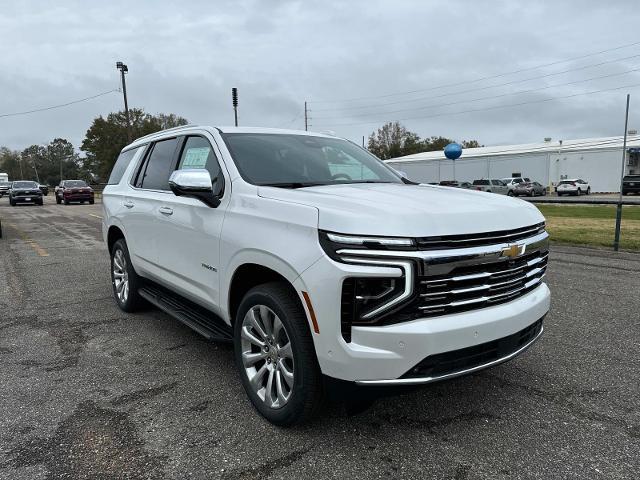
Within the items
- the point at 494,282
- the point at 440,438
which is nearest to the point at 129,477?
the point at 440,438

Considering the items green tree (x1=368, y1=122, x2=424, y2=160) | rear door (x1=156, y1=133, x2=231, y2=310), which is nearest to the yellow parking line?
rear door (x1=156, y1=133, x2=231, y2=310)

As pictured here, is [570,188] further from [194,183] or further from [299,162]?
[194,183]

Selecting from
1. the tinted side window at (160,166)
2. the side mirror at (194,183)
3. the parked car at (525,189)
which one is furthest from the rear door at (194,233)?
the parked car at (525,189)

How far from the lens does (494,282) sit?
281cm

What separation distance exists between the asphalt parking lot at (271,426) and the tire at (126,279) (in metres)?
0.33

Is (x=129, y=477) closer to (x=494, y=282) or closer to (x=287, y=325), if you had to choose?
(x=287, y=325)

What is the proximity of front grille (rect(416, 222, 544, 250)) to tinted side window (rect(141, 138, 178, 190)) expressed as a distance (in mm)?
2771

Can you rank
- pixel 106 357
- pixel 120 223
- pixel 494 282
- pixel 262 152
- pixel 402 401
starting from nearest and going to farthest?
1. pixel 494 282
2. pixel 402 401
3. pixel 262 152
4. pixel 106 357
5. pixel 120 223

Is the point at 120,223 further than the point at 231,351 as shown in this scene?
Yes

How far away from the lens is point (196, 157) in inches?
165

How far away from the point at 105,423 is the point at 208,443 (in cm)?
74

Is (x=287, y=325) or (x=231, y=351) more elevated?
(x=287, y=325)

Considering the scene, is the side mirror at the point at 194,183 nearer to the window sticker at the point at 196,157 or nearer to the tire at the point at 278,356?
the window sticker at the point at 196,157

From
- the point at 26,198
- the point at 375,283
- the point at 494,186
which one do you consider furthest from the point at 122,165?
the point at 494,186
